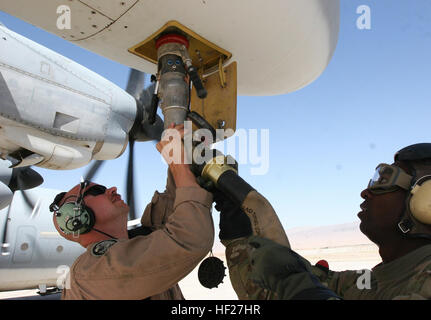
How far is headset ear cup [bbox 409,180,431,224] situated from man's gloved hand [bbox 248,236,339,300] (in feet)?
2.30

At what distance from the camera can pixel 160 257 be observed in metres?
1.72

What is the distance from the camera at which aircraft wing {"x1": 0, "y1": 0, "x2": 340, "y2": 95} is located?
199 centimetres

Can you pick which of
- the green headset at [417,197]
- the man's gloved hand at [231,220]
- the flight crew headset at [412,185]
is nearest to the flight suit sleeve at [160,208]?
the man's gloved hand at [231,220]

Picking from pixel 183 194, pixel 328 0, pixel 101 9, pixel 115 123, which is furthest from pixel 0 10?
pixel 115 123

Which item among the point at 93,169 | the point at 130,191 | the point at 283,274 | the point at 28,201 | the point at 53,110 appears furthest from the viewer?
the point at 28,201

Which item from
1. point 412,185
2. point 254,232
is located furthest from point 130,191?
point 412,185

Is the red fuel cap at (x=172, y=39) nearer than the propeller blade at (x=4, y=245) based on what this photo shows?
Yes

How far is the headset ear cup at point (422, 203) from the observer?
1655mm

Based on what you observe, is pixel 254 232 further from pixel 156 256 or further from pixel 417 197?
pixel 417 197

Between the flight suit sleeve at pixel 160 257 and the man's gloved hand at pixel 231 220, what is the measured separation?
0.13 m

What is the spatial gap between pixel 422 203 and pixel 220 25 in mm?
1500

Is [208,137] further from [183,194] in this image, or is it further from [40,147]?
[40,147]

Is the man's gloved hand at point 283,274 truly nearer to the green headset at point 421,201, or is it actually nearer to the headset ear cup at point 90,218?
the green headset at point 421,201

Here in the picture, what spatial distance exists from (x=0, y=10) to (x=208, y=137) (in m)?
1.43
